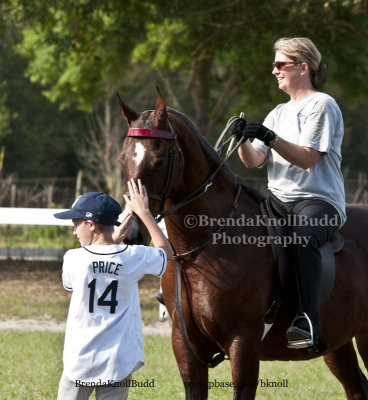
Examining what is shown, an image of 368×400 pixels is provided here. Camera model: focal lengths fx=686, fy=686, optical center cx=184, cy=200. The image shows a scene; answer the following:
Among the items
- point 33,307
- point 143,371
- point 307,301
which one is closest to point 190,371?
point 307,301

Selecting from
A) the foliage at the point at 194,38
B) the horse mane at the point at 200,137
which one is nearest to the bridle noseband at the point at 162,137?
the horse mane at the point at 200,137

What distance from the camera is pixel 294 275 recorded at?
174 inches

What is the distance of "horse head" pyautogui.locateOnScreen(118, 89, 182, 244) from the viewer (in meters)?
→ 3.81

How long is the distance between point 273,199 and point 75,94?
16.1 m

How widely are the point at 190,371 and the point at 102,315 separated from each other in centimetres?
100

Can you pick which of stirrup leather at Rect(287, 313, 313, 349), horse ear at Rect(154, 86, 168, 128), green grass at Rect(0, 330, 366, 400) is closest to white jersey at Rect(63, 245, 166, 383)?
horse ear at Rect(154, 86, 168, 128)

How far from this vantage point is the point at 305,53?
4629 millimetres

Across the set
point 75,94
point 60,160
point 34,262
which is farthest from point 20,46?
point 60,160

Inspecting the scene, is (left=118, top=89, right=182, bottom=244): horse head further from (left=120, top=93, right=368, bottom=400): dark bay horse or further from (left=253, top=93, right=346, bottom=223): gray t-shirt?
(left=253, top=93, right=346, bottom=223): gray t-shirt

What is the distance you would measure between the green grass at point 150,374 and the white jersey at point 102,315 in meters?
2.47

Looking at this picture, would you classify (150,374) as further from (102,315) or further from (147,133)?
(147,133)

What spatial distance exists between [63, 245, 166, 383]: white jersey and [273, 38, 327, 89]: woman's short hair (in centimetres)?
190

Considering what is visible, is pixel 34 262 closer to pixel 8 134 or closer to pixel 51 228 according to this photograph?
pixel 51 228

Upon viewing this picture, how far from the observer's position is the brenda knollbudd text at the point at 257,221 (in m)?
4.26
